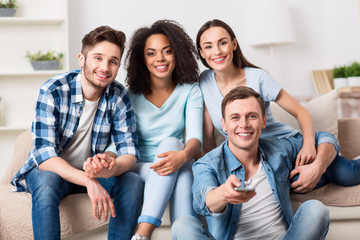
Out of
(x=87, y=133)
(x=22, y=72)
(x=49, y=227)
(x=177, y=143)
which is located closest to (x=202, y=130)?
(x=177, y=143)

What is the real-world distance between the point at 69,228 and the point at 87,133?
1.25ft

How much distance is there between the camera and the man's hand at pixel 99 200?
1631 millimetres

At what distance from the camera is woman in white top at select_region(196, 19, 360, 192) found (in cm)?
183

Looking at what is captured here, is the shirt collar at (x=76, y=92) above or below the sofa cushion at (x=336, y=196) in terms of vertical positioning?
above

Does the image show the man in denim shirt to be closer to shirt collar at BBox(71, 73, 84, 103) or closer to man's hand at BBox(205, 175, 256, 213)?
man's hand at BBox(205, 175, 256, 213)

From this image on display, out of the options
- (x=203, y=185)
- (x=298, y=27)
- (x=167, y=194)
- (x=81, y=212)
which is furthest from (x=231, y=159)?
(x=298, y=27)

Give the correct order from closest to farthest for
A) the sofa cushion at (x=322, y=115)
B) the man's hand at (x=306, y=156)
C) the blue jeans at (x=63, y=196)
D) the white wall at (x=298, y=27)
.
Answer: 1. the blue jeans at (x=63, y=196)
2. the man's hand at (x=306, y=156)
3. the sofa cushion at (x=322, y=115)
4. the white wall at (x=298, y=27)

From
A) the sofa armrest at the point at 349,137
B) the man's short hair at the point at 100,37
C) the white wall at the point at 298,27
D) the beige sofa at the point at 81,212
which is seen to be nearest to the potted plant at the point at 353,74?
the white wall at the point at 298,27

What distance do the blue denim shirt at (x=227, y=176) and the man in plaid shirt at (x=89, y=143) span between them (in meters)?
0.32

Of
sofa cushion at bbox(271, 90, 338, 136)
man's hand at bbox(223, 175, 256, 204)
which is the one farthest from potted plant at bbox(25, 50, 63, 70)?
man's hand at bbox(223, 175, 256, 204)

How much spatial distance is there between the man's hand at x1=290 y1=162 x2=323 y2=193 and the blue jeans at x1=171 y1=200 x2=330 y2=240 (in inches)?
11.1

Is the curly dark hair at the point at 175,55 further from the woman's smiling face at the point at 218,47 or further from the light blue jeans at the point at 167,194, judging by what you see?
the light blue jeans at the point at 167,194

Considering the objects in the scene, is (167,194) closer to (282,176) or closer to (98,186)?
(98,186)

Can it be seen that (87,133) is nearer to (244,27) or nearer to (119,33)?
(119,33)
